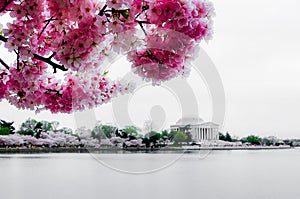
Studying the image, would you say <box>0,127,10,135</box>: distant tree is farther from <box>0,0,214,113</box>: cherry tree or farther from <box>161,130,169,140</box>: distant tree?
<box>0,0,214,113</box>: cherry tree

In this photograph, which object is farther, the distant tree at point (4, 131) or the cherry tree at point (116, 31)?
the distant tree at point (4, 131)

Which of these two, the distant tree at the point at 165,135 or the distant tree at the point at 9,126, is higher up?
the distant tree at the point at 9,126

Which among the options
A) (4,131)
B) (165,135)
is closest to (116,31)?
(165,135)

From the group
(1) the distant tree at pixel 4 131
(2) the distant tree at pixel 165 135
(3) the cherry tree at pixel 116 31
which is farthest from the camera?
(1) the distant tree at pixel 4 131

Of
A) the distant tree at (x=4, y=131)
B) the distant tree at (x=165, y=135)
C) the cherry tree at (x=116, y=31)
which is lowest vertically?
the cherry tree at (x=116, y=31)

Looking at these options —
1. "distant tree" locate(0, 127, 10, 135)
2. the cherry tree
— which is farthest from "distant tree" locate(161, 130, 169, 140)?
the cherry tree

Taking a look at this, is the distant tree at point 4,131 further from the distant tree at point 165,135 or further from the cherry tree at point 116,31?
the cherry tree at point 116,31

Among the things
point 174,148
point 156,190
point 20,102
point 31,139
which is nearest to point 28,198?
point 156,190

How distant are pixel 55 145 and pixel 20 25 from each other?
144 feet

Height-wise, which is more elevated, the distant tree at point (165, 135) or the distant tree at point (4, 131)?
the distant tree at point (4, 131)

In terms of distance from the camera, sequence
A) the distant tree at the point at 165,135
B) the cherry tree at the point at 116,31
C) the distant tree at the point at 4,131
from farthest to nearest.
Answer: the distant tree at the point at 4,131 < the distant tree at the point at 165,135 < the cherry tree at the point at 116,31

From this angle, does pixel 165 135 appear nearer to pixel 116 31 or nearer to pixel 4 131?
pixel 4 131

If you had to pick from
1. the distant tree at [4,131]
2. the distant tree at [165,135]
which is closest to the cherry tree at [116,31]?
the distant tree at [165,135]

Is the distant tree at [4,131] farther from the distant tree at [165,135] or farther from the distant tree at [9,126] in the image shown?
the distant tree at [165,135]
